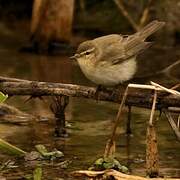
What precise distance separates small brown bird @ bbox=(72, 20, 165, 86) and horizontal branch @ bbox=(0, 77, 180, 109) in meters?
0.16

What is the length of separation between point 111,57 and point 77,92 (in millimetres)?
615

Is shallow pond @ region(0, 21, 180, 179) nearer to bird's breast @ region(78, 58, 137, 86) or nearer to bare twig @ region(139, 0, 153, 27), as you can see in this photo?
bird's breast @ region(78, 58, 137, 86)

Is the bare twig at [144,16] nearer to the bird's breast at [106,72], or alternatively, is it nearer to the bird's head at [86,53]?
the bird's head at [86,53]

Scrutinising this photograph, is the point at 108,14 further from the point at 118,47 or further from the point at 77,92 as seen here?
the point at 77,92

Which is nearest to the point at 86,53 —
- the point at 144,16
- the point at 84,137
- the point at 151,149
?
the point at 84,137

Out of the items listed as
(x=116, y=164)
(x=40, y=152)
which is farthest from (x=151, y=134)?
(x=40, y=152)

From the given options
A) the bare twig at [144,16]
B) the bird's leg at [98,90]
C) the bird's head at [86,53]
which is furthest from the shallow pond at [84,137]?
the bare twig at [144,16]

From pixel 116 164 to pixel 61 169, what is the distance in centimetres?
69

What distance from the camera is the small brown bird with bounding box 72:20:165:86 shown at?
6914 mm

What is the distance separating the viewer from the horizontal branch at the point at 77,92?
6.22 metres

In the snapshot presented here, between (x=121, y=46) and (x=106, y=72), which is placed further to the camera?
(x=121, y=46)

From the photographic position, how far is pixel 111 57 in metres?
7.06

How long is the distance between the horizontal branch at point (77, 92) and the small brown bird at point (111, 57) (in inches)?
6.2

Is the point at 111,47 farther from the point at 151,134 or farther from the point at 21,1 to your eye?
the point at 21,1
